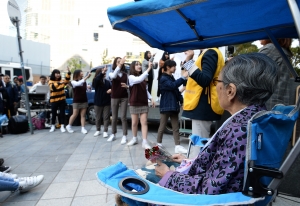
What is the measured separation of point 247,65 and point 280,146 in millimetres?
471

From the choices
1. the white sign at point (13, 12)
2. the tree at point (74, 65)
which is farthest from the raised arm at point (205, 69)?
the tree at point (74, 65)

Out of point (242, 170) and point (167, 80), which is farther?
point (167, 80)

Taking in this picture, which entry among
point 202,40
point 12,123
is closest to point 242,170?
point 202,40

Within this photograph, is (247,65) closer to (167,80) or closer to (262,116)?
(262,116)

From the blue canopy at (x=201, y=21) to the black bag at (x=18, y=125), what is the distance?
21.5ft

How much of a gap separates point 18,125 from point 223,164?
7.80m

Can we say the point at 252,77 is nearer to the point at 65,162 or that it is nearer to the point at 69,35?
the point at 65,162

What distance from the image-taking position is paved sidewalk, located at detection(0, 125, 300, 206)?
10.3ft

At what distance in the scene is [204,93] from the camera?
2.98m

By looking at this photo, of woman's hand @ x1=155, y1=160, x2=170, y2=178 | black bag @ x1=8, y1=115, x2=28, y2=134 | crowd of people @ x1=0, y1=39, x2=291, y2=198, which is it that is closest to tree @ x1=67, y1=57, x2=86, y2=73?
black bag @ x1=8, y1=115, x2=28, y2=134

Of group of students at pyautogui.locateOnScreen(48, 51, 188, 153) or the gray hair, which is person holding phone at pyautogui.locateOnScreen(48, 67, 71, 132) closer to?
group of students at pyautogui.locateOnScreen(48, 51, 188, 153)

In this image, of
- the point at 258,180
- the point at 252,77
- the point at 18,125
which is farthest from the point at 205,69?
the point at 18,125

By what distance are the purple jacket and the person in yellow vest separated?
1.33 metres

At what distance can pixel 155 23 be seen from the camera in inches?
84.7
